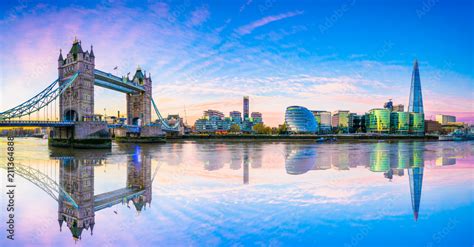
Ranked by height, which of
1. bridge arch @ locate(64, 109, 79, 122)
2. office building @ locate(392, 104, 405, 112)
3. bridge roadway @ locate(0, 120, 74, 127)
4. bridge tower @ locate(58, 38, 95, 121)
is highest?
office building @ locate(392, 104, 405, 112)

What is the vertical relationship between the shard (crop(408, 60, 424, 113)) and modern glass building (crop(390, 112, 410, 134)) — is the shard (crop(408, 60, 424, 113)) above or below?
above

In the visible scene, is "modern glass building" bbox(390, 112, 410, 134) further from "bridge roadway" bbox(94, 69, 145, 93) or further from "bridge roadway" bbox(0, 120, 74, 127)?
"bridge roadway" bbox(0, 120, 74, 127)

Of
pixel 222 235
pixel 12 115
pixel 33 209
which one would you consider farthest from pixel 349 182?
pixel 12 115

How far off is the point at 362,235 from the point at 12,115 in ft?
119

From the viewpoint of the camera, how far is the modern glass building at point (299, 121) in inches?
4500

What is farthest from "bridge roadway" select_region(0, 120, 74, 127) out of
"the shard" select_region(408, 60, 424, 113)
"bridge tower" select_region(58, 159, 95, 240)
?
"the shard" select_region(408, 60, 424, 113)

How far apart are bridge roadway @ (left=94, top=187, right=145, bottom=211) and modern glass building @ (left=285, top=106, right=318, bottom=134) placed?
106851mm

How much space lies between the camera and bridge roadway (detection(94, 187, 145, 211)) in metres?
7.31

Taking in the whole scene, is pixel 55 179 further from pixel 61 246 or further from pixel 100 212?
pixel 61 246

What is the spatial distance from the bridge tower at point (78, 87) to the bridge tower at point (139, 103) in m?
21.4

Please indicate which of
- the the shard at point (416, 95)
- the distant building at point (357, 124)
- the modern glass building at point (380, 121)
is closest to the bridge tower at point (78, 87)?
the modern glass building at point (380, 121)

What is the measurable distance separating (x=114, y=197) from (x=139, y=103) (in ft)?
175

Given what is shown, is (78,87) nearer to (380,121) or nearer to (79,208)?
(79,208)

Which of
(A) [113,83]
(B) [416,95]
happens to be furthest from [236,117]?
(A) [113,83]
